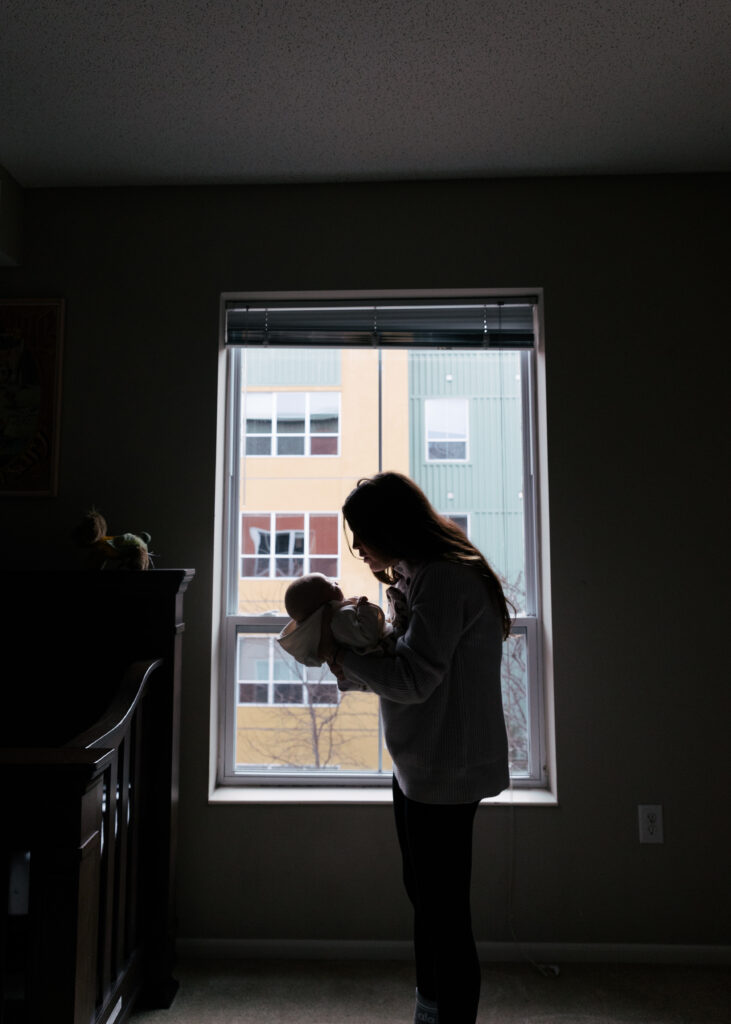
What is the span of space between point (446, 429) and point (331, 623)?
107cm

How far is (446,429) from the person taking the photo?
2.42m

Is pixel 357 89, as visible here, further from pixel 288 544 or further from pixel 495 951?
pixel 495 951

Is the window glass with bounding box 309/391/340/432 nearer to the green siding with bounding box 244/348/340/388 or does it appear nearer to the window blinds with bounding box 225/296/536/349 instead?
the green siding with bounding box 244/348/340/388

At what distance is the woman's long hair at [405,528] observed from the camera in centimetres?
148

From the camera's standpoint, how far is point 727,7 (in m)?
1.60

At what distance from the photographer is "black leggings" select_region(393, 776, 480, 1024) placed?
138 centimetres

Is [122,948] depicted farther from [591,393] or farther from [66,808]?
[591,393]

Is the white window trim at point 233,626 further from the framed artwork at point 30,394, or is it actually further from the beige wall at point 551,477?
the framed artwork at point 30,394

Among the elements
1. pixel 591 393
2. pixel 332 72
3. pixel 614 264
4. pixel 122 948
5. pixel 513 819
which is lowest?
pixel 122 948

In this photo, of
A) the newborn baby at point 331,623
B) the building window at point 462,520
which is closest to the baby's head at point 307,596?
the newborn baby at point 331,623

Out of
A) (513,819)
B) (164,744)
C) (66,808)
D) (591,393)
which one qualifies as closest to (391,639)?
(66,808)

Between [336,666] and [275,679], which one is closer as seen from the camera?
[336,666]

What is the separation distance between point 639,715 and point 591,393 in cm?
103

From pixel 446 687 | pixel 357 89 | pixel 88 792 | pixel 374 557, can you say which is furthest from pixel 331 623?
pixel 357 89
